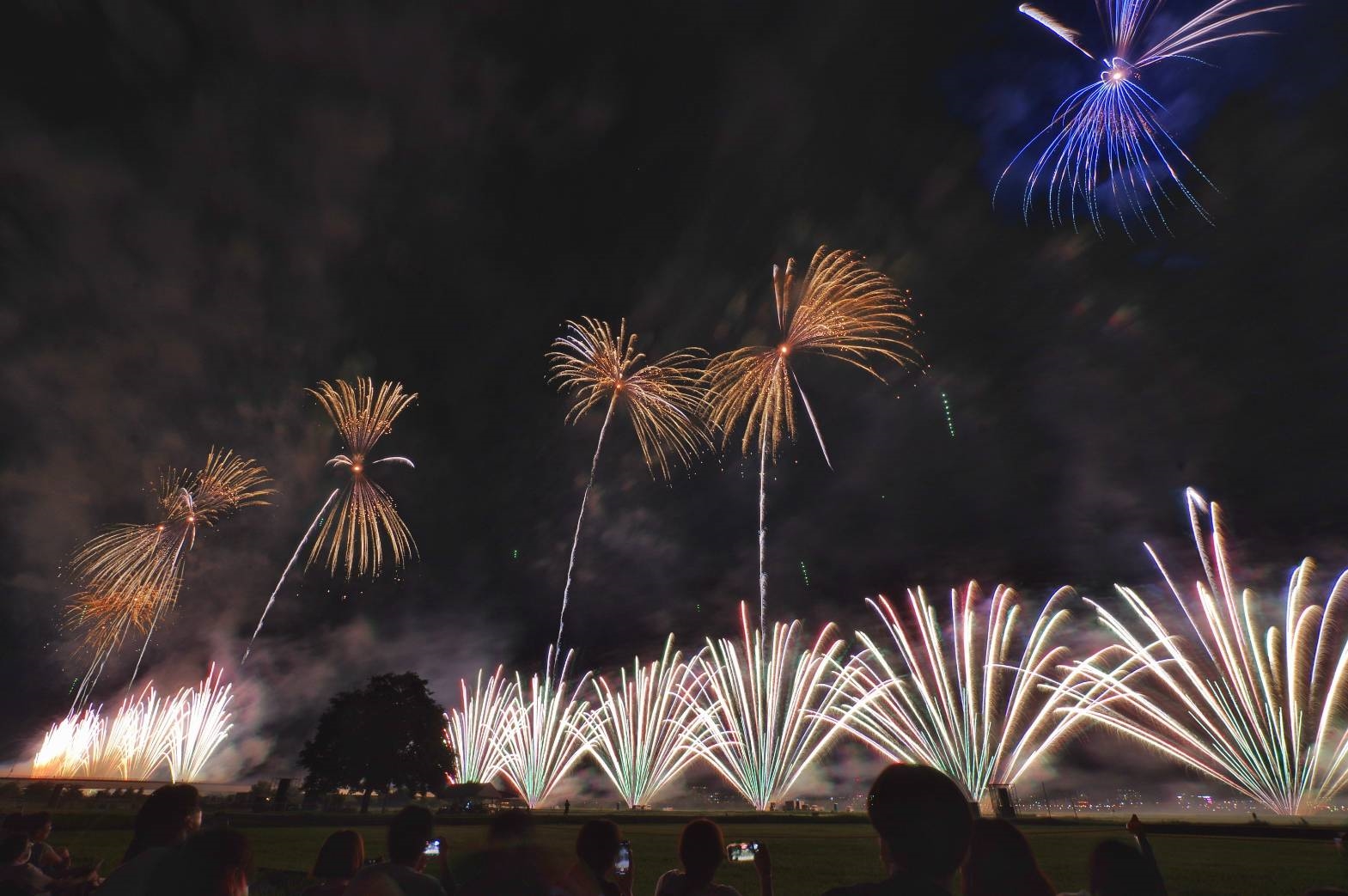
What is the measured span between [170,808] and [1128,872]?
6.96 m

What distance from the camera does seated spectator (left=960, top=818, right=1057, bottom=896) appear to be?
3.78m

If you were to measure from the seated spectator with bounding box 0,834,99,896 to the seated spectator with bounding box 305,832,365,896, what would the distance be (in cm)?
450

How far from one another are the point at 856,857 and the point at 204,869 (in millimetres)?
25668

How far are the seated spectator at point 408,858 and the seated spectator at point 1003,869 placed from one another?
11.2 feet

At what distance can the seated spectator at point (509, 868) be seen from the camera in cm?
389

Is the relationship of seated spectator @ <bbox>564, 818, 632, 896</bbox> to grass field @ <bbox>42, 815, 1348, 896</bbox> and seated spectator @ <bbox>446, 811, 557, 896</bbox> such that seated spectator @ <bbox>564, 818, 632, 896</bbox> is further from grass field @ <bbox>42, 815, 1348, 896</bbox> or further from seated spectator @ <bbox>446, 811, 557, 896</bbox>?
grass field @ <bbox>42, 815, 1348, 896</bbox>

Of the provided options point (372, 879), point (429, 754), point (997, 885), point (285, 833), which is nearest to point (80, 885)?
point (372, 879)

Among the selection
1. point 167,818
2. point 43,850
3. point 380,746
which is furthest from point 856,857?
point 380,746

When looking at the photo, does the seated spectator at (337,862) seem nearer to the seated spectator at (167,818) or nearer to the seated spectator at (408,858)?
the seated spectator at (408,858)

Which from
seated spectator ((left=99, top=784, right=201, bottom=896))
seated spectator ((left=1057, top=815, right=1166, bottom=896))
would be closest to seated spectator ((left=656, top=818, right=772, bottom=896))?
seated spectator ((left=1057, top=815, right=1166, bottom=896))

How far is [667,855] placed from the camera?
2438 centimetres

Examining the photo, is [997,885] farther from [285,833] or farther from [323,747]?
[323,747]

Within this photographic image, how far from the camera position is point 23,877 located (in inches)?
283

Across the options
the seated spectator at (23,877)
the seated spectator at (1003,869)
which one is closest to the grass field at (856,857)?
the seated spectator at (23,877)
